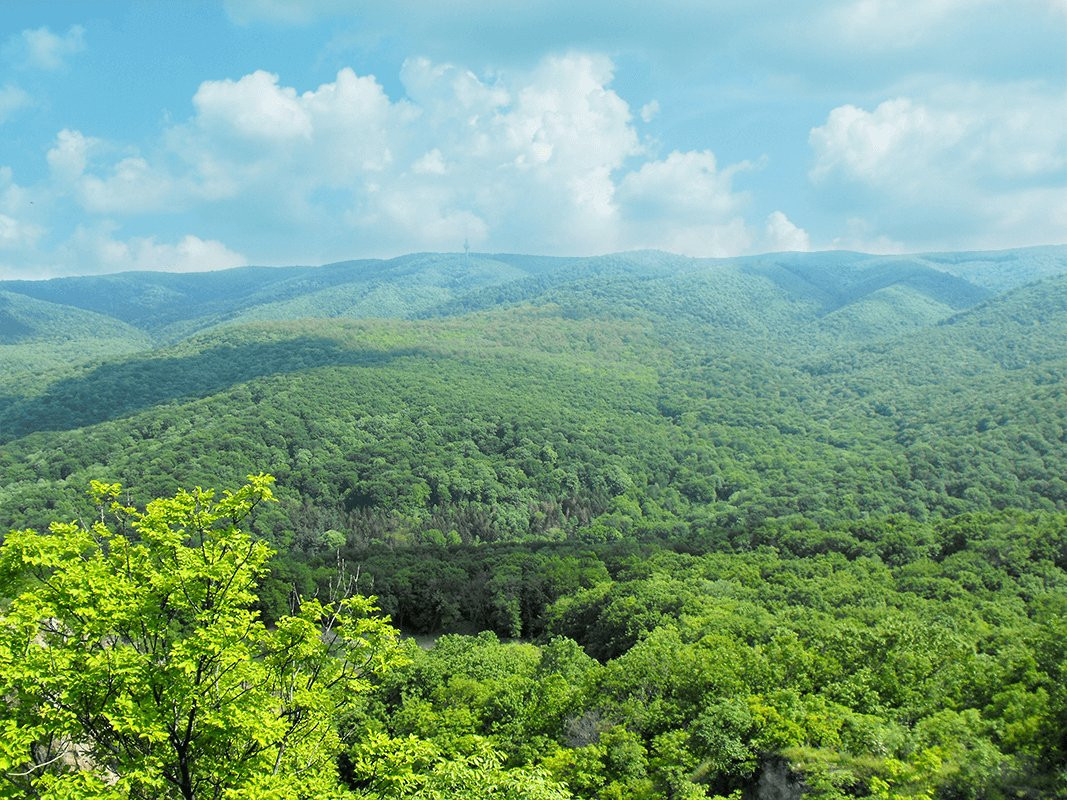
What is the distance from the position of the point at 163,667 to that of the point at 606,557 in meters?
69.3

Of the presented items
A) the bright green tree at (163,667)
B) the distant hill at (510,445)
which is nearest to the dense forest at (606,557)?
the bright green tree at (163,667)

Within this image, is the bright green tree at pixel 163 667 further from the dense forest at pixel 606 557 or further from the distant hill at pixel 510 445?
the distant hill at pixel 510 445

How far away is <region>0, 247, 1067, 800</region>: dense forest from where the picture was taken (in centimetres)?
2198

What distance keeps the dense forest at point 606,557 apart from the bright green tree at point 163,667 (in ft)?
0.68

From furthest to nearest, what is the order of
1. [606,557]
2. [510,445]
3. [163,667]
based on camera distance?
[510,445], [606,557], [163,667]

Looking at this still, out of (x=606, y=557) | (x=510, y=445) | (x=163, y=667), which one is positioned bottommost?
(x=606, y=557)

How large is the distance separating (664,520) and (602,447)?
28.0m

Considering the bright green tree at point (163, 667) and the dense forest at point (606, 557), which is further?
the dense forest at point (606, 557)

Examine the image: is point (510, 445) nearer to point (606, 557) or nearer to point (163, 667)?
point (606, 557)

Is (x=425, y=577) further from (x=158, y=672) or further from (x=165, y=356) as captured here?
(x=165, y=356)

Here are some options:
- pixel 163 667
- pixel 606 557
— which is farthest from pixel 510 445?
pixel 163 667

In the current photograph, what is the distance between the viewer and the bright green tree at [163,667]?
11781 mm

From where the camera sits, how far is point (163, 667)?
12891 millimetres

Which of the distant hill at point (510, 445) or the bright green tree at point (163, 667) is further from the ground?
the bright green tree at point (163, 667)
